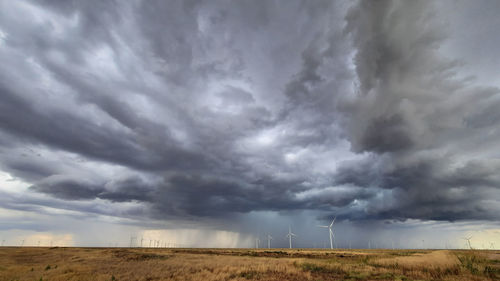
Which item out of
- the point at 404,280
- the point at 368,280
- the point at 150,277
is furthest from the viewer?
the point at 150,277

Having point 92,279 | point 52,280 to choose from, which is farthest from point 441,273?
point 52,280

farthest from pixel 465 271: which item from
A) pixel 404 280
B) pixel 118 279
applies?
pixel 118 279

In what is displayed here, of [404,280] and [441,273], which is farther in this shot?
[441,273]

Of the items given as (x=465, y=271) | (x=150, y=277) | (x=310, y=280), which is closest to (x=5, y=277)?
(x=150, y=277)

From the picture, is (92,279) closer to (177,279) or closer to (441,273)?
(177,279)

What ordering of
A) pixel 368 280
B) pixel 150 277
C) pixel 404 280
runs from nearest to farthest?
pixel 404 280, pixel 368 280, pixel 150 277

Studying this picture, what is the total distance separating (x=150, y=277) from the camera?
32.1 m

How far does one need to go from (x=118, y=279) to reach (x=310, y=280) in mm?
23412

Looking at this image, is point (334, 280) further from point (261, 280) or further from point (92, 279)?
point (92, 279)

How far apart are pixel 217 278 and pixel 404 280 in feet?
70.5

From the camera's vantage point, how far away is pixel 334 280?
29656 mm

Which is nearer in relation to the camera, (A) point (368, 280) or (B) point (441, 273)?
(A) point (368, 280)

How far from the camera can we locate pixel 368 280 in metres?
29.1

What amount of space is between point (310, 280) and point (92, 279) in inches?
1018
